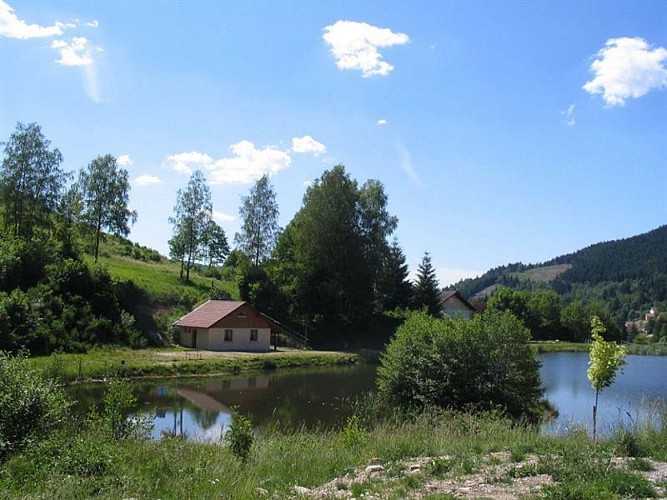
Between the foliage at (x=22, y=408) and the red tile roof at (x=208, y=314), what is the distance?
36.2m

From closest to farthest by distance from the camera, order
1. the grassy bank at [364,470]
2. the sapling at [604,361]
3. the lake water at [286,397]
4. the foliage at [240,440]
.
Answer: the grassy bank at [364,470], the foliage at [240,440], the sapling at [604,361], the lake water at [286,397]

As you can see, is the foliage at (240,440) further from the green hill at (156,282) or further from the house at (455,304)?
the house at (455,304)

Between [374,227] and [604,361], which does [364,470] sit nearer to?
[604,361]

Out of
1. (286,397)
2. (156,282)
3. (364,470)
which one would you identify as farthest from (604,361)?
(156,282)

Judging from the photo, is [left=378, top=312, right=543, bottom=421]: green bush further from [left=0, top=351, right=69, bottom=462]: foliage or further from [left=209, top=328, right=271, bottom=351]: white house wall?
[left=209, top=328, right=271, bottom=351]: white house wall

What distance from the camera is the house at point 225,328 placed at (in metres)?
46.4

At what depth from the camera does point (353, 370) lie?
42812mm

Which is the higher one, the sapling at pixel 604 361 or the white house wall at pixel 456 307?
the white house wall at pixel 456 307

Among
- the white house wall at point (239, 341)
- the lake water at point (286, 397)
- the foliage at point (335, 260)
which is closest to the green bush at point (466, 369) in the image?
the lake water at point (286, 397)

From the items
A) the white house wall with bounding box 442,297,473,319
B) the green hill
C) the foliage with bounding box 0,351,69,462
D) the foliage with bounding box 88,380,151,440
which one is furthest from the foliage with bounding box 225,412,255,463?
the white house wall with bounding box 442,297,473,319

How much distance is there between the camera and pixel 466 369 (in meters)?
21.5

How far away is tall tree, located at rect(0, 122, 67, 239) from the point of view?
144ft

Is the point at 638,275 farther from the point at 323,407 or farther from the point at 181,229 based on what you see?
the point at 323,407

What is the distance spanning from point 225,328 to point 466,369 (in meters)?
28.8
